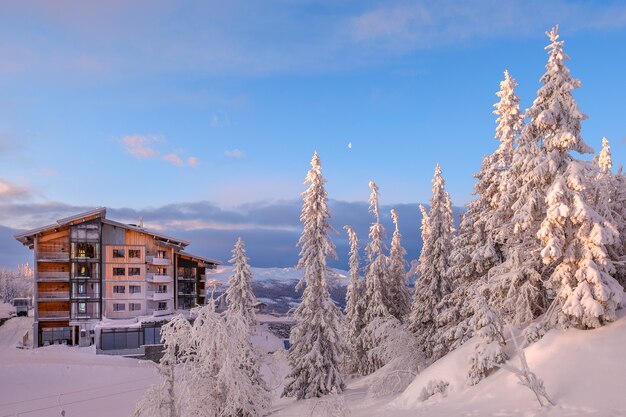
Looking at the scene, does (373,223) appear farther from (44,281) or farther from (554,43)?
(44,281)

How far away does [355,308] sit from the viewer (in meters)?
48.3

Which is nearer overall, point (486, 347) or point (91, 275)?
point (486, 347)

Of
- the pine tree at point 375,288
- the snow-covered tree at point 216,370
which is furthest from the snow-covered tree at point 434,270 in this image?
the snow-covered tree at point 216,370

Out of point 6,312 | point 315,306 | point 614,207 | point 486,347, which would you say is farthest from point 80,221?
point 614,207

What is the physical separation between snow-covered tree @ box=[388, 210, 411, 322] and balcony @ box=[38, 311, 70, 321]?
132ft

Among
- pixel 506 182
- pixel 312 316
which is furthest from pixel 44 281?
pixel 506 182

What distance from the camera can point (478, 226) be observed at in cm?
2850

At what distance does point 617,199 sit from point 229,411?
20.4m

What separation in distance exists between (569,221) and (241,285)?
21.1 metres

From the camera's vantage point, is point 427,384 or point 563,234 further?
point 427,384

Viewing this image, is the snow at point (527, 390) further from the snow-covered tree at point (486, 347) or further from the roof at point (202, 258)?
the roof at point (202, 258)

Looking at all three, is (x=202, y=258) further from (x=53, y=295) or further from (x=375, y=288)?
(x=375, y=288)

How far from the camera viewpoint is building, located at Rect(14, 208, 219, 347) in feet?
195

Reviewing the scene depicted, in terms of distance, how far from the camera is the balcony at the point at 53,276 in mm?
59781
